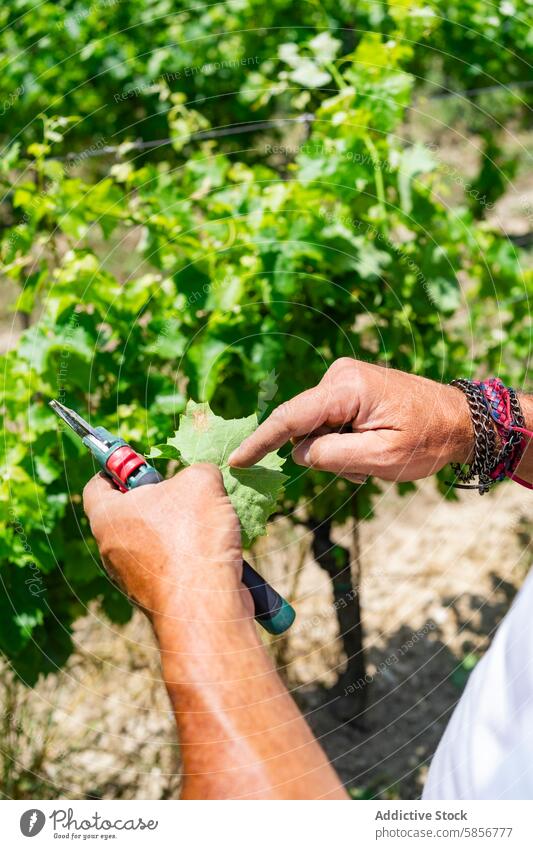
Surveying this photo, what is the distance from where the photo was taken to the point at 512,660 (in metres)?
0.90

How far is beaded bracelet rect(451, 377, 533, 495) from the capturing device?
1.35 meters

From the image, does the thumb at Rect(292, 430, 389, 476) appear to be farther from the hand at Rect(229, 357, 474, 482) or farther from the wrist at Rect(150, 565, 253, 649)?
the wrist at Rect(150, 565, 253, 649)

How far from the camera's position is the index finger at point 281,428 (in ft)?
3.80

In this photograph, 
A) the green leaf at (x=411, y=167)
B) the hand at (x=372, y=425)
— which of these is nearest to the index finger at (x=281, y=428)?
the hand at (x=372, y=425)

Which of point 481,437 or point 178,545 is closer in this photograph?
point 178,545

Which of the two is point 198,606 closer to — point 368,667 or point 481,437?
point 481,437

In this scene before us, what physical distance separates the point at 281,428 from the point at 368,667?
1781 millimetres

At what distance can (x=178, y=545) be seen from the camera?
1.01 metres

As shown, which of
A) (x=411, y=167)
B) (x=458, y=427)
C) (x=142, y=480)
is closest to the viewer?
(x=142, y=480)

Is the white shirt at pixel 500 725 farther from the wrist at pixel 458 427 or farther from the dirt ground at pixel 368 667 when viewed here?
the dirt ground at pixel 368 667

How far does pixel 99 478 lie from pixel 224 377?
0.76m

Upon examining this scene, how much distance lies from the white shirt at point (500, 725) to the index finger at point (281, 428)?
1.31 ft

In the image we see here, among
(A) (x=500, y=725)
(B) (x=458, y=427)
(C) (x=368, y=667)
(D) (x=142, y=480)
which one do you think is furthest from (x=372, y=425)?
(C) (x=368, y=667)

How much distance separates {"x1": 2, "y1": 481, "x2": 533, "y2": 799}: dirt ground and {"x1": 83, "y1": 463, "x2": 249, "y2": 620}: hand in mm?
1184
